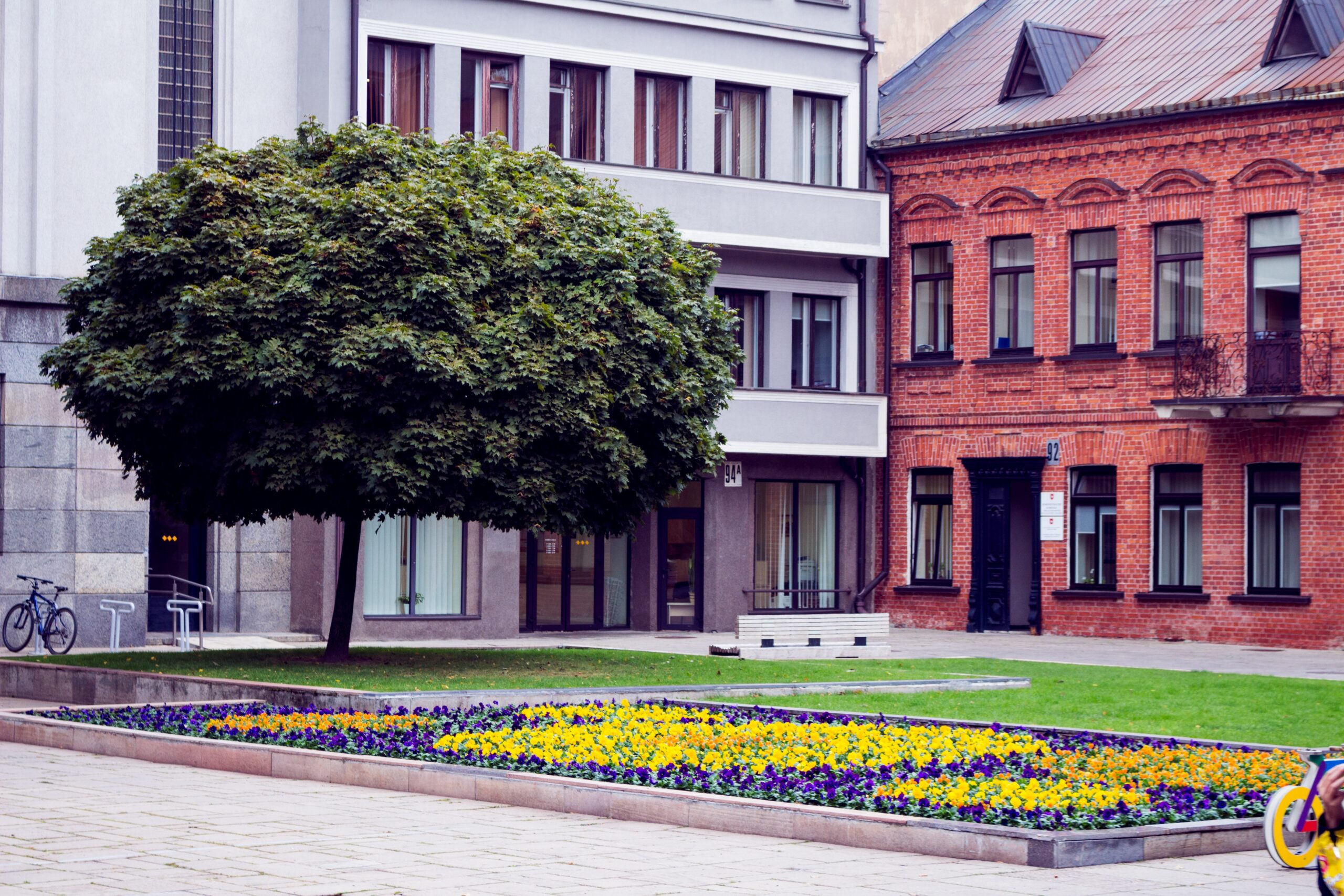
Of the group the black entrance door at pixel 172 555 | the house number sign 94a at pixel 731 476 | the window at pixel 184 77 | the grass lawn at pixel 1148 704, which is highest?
the window at pixel 184 77

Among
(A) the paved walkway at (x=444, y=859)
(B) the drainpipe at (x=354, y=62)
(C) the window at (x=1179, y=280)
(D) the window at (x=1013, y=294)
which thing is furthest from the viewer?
(D) the window at (x=1013, y=294)

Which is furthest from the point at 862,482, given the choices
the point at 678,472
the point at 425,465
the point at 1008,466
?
the point at 425,465

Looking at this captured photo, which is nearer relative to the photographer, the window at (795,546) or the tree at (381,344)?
the tree at (381,344)

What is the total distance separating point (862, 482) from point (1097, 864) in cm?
2637

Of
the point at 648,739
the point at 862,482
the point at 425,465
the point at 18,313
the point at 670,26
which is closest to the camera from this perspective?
the point at 648,739

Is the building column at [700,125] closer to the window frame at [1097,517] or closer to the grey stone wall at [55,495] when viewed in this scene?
the window frame at [1097,517]

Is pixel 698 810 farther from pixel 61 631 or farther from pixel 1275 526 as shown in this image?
pixel 1275 526

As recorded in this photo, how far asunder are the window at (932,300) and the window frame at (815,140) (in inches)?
80.8

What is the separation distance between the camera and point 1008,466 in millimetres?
34219

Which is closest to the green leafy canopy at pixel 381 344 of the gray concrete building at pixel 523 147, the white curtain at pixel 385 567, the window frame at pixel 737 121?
the gray concrete building at pixel 523 147

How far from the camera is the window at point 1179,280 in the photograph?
3206cm

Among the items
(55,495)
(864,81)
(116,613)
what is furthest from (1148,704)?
(864,81)

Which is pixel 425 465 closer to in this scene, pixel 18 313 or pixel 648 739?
pixel 648 739

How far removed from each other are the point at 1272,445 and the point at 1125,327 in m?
3.32
